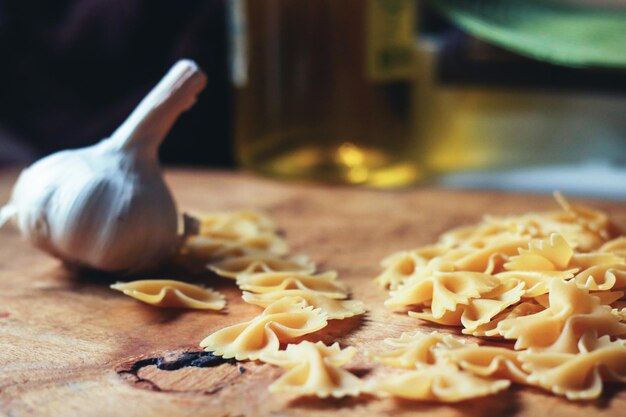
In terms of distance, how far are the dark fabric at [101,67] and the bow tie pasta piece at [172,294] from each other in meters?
0.75

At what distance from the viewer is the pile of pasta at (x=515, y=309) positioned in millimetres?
562

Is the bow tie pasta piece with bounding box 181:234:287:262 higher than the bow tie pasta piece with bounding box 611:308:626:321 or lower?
lower

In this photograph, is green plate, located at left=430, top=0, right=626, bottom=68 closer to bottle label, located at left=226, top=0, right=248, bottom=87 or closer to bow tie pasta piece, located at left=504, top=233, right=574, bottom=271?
bottle label, located at left=226, top=0, right=248, bottom=87

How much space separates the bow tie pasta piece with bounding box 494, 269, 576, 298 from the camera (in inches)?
26.7

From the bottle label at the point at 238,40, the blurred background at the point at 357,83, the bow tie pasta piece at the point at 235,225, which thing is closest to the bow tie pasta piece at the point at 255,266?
the bow tie pasta piece at the point at 235,225

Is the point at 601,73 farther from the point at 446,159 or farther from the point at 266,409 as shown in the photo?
the point at 266,409

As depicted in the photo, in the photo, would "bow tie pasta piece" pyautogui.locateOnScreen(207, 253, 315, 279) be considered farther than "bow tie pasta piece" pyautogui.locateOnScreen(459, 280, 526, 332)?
Yes

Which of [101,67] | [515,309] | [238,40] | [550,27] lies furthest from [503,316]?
[101,67]

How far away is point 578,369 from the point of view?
1.86ft

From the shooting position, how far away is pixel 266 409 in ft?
1.79

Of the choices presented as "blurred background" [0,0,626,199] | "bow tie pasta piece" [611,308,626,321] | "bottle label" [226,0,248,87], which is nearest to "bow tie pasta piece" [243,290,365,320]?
"bow tie pasta piece" [611,308,626,321]

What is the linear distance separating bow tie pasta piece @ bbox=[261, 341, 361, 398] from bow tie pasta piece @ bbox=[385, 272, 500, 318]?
0.11 metres

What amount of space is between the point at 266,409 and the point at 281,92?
0.87 meters

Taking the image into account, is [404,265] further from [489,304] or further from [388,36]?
[388,36]
